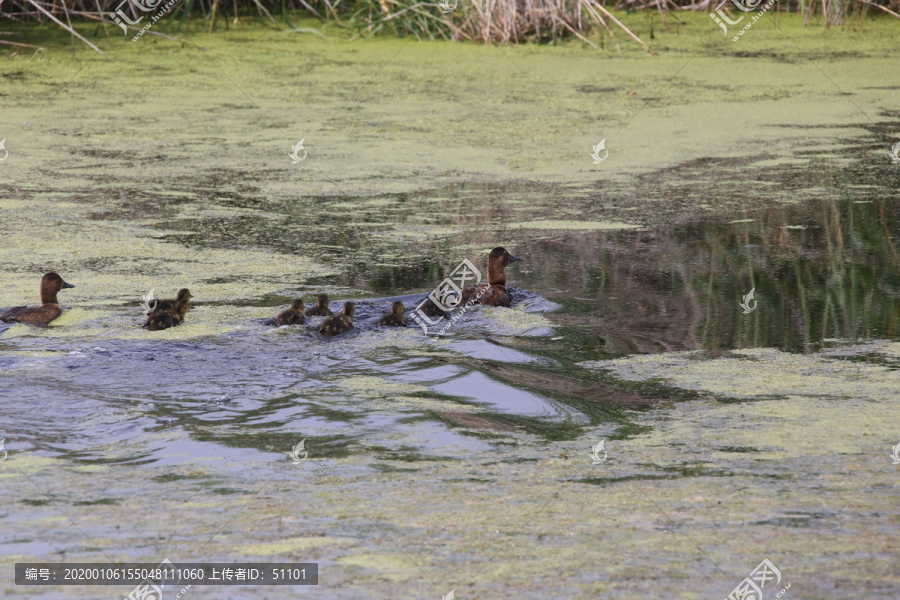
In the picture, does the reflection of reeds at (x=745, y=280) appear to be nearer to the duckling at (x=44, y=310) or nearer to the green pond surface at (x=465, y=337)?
the green pond surface at (x=465, y=337)

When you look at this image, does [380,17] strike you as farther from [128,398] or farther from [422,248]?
[128,398]

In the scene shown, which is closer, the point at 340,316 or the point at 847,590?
the point at 847,590

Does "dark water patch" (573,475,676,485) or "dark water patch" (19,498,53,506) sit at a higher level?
"dark water patch" (573,475,676,485)

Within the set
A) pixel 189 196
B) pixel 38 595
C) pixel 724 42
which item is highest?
pixel 724 42

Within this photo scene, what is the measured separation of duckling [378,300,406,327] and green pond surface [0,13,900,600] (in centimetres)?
15

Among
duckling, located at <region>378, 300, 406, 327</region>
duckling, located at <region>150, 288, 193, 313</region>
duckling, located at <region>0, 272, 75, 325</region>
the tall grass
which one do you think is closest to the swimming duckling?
duckling, located at <region>378, 300, 406, 327</region>

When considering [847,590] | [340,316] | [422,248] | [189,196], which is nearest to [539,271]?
[422,248]

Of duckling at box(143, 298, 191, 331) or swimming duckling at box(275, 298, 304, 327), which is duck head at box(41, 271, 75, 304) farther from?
swimming duckling at box(275, 298, 304, 327)

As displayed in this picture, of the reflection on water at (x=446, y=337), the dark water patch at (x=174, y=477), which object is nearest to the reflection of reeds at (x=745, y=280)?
the reflection on water at (x=446, y=337)

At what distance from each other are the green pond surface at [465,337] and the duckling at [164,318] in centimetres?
7

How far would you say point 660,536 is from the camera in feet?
8.28

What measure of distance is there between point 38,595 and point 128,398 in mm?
1276

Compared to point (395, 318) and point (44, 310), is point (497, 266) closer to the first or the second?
point (395, 318)

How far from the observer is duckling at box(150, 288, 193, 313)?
4.22m
